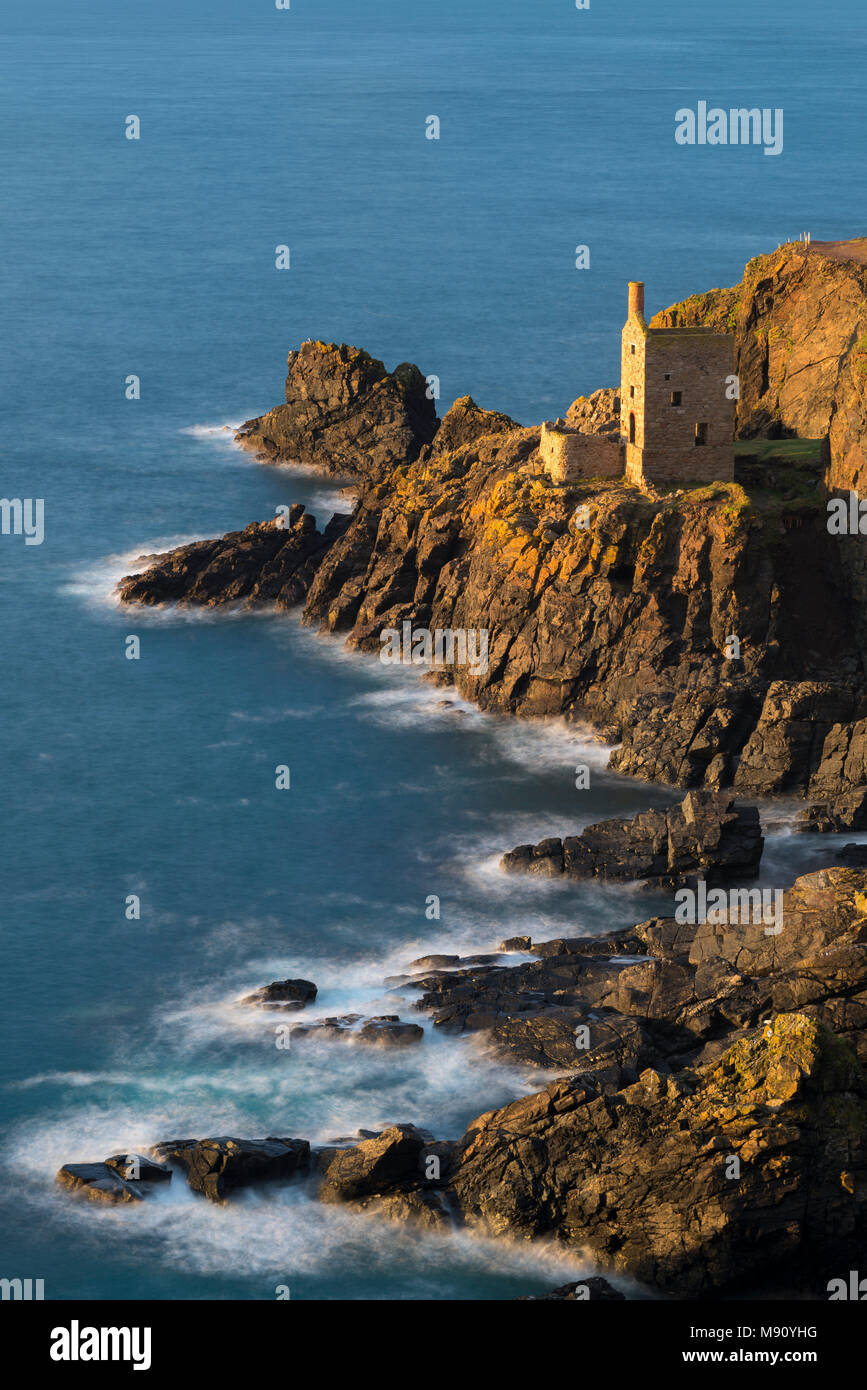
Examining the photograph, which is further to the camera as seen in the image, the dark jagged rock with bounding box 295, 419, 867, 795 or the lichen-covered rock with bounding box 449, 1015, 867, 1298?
Answer: the dark jagged rock with bounding box 295, 419, 867, 795

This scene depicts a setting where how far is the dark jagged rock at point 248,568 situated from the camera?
13412 cm

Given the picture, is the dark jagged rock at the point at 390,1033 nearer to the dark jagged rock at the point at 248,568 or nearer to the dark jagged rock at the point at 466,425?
the dark jagged rock at the point at 248,568

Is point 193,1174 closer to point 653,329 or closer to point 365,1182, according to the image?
point 365,1182

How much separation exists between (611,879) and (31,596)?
56208mm

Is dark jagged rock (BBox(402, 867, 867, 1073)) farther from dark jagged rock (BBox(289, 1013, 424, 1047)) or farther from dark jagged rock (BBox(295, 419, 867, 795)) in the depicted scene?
dark jagged rock (BBox(295, 419, 867, 795))

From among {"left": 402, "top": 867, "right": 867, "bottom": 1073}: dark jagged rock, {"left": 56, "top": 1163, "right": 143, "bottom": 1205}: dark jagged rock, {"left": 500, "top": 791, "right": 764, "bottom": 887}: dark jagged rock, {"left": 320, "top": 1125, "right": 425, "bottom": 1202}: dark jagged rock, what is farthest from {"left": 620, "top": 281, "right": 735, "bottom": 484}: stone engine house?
{"left": 56, "top": 1163, "right": 143, "bottom": 1205}: dark jagged rock

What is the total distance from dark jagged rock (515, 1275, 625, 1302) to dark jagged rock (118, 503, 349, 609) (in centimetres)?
7177

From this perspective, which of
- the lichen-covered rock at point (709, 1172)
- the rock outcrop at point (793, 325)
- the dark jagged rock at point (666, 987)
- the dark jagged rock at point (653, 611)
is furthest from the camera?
the rock outcrop at point (793, 325)

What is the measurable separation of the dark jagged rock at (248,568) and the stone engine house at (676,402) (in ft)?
76.1

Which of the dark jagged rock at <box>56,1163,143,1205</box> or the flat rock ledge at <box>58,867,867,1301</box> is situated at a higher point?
the flat rock ledge at <box>58,867,867,1301</box>

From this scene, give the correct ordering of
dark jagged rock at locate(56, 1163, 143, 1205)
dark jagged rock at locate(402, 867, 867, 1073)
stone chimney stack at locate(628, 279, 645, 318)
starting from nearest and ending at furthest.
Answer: dark jagged rock at locate(56, 1163, 143, 1205) → dark jagged rock at locate(402, 867, 867, 1073) → stone chimney stack at locate(628, 279, 645, 318)

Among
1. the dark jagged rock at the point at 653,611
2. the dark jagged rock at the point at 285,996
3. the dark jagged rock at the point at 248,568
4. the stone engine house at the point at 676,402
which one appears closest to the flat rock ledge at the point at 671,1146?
the dark jagged rock at the point at 285,996

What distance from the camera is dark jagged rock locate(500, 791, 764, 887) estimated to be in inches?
3738
